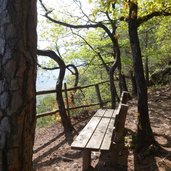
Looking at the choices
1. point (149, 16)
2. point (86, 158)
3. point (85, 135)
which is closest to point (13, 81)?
point (86, 158)

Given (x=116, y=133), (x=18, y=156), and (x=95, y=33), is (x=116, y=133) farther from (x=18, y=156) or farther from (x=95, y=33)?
(x=95, y=33)

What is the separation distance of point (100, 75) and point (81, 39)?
9.16 meters

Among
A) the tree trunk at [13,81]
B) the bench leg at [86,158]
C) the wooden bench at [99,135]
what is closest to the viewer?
the tree trunk at [13,81]

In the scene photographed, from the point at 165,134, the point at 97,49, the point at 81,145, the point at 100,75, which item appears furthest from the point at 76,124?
the point at 100,75

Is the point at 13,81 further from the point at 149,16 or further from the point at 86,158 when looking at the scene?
the point at 149,16

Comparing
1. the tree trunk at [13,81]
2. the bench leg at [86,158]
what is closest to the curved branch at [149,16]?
the bench leg at [86,158]

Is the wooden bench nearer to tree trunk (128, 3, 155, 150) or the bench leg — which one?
the bench leg

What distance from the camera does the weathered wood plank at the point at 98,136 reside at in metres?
4.46

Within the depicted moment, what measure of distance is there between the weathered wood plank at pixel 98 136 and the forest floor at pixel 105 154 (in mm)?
530

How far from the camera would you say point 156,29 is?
16.8 m

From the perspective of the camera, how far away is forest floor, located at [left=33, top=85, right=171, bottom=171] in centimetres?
512

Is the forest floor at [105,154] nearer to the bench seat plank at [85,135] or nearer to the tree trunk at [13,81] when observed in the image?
the bench seat plank at [85,135]

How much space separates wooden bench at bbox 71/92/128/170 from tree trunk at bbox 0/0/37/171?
2.71 meters

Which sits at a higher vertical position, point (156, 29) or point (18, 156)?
point (156, 29)
